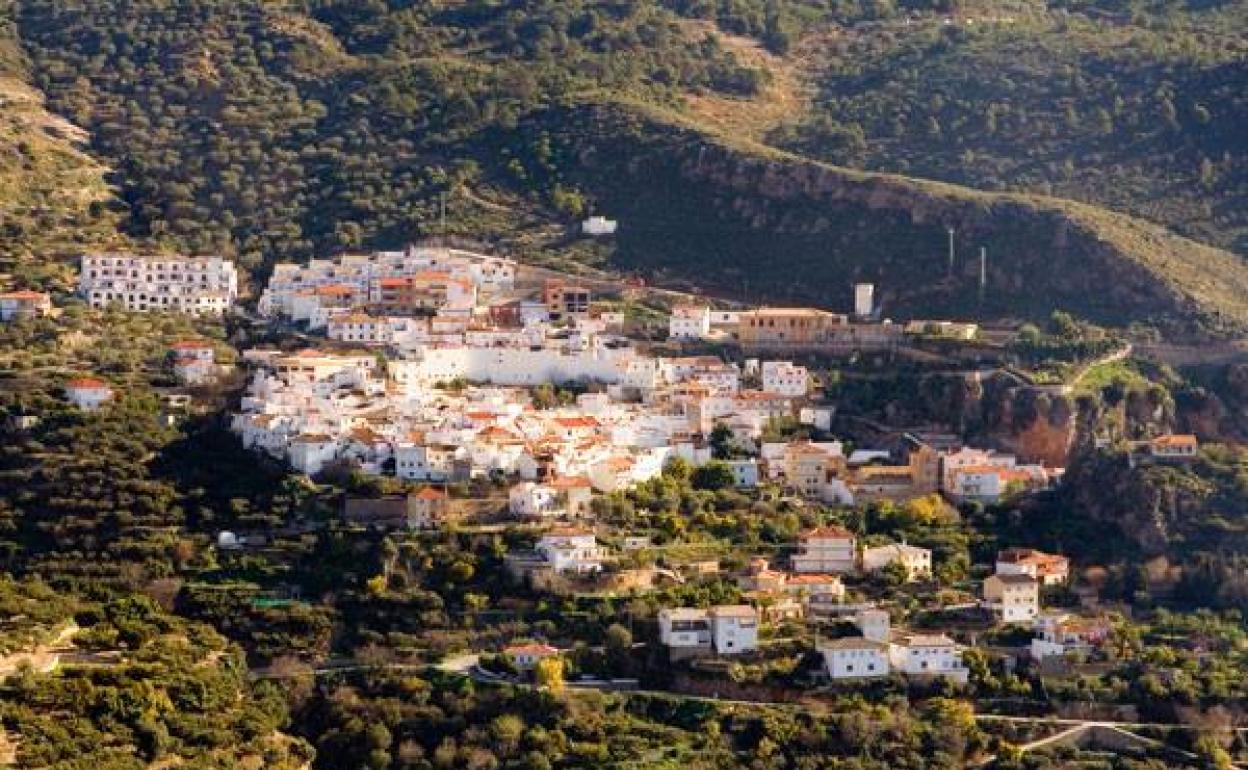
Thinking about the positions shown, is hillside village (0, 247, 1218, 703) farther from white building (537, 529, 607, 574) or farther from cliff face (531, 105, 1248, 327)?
cliff face (531, 105, 1248, 327)

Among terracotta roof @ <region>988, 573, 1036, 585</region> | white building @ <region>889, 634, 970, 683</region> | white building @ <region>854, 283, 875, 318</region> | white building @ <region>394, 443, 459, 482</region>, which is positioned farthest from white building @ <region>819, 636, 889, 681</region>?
white building @ <region>854, 283, 875, 318</region>

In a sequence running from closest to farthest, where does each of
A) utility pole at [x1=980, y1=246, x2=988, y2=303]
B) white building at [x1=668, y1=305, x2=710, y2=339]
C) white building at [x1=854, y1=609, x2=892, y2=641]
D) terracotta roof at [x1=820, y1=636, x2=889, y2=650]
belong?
1. terracotta roof at [x1=820, y1=636, x2=889, y2=650]
2. white building at [x1=854, y1=609, x2=892, y2=641]
3. white building at [x1=668, y1=305, x2=710, y2=339]
4. utility pole at [x1=980, y1=246, x2=988, y2=303]

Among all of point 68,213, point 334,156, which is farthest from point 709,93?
point 68,213

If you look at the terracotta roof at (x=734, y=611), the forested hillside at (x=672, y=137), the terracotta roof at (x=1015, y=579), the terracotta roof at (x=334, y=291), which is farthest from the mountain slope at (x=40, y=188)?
the terracotta roof at (x=1015, y=579)

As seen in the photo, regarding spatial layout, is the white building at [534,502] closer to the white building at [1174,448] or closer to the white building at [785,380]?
the white building at [785,380]

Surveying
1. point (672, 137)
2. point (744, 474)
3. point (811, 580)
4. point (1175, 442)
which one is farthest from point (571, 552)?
point (672, 137)

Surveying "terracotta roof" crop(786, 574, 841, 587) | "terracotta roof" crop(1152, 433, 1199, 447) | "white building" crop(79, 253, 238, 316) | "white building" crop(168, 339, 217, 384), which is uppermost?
"white building" crop(79, 253, 238, 316)

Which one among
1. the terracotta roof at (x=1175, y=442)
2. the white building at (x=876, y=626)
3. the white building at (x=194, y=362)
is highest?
the white building at (x=194, y=362)
